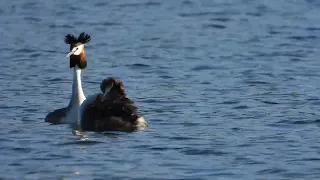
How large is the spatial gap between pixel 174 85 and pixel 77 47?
3207mm

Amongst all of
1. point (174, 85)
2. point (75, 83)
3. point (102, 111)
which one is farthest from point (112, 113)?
point (174, 85)

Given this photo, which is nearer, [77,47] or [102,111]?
[102,111]

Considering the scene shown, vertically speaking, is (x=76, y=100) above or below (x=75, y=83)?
below

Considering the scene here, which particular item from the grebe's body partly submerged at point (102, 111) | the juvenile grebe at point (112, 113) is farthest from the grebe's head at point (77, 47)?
the juvenile grebe at point (112, 113)

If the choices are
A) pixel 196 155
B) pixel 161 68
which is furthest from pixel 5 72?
pixel 196 155

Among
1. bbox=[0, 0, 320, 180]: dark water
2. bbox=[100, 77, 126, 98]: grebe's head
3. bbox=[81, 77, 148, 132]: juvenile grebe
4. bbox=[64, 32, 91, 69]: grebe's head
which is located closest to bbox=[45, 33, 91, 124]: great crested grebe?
bbox=[64, 32, 91, 69]: grebe's head

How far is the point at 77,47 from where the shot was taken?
18172mm

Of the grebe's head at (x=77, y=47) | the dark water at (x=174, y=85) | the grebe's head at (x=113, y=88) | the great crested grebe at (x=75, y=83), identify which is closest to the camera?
the dark water at (x=174, y=85)

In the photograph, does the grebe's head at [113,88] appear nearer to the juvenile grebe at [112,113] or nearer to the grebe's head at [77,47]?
the juvenile grebe at [112,113]

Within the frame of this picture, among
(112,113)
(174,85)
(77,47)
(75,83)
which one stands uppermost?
(77,47)

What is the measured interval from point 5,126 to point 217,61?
23.9 ft

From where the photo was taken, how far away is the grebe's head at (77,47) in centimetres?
1808

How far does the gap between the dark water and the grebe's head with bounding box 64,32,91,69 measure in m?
0.94

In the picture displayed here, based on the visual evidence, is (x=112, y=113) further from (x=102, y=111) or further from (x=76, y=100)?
(x=76, y=100)
